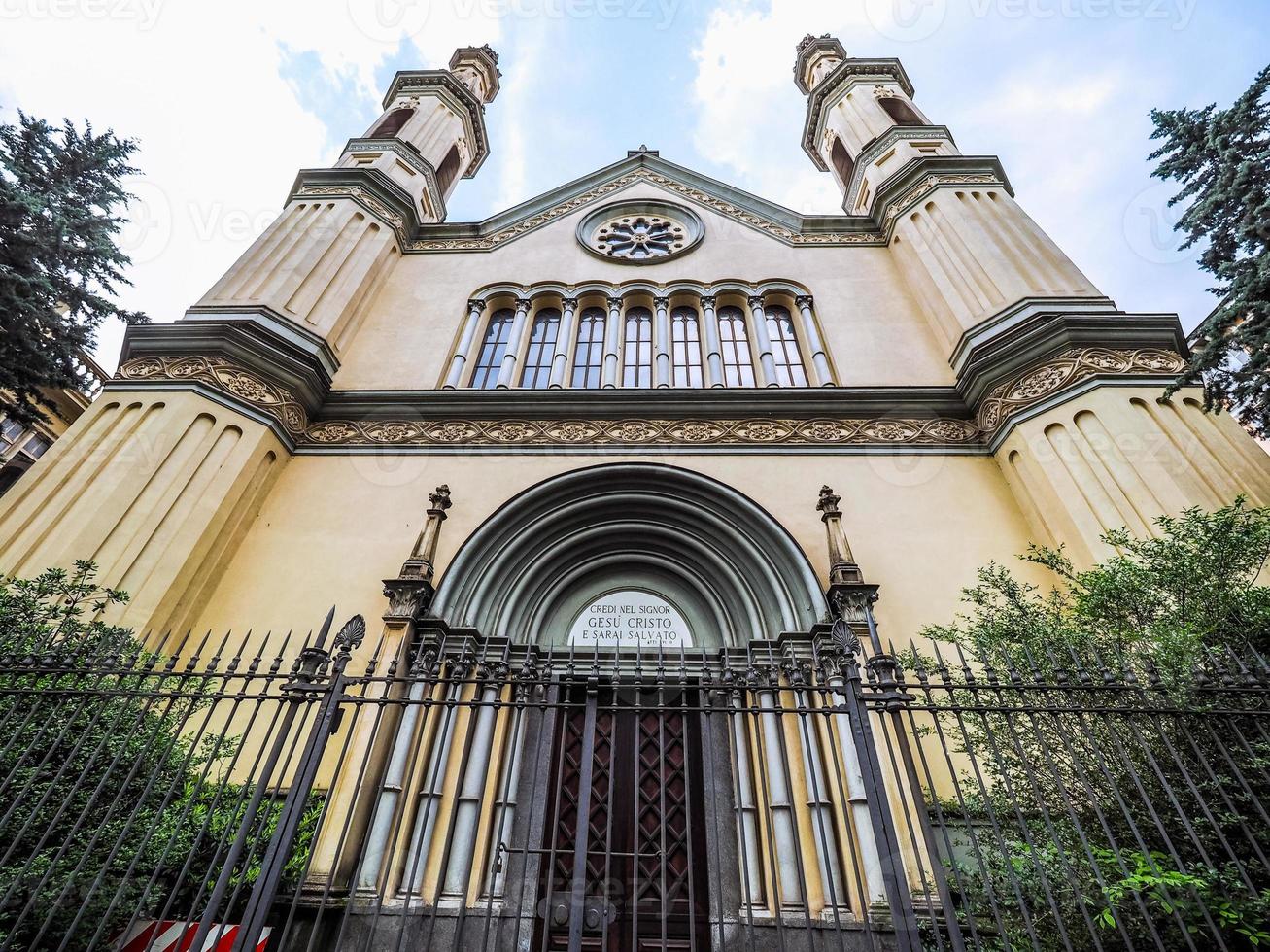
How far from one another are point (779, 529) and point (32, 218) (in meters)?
9.92

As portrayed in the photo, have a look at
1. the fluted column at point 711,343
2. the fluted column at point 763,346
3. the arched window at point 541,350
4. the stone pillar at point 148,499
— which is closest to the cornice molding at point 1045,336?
the fluted column at point 763,346

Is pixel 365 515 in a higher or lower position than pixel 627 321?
lower

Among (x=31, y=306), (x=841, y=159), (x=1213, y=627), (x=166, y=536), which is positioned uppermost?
(x=841, y=159)

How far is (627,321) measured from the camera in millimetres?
11883

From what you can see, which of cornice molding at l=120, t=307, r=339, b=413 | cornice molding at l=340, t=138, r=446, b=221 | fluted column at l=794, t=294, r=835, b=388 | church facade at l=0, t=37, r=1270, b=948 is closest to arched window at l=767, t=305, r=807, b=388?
church facade at l=0, t=37, r=1270, b=948

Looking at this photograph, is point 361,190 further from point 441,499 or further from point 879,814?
point 879,814

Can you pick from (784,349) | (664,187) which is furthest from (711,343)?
(664,187)

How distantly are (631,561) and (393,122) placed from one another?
14.3 meters

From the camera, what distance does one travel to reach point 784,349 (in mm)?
10906

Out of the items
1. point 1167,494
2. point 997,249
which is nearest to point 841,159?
point 997,249

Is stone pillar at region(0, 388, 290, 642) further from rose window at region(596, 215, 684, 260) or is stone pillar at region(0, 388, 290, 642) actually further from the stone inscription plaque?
rose window at region(596, 215, 684, 260)

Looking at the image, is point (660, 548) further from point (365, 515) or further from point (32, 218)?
point (32, 218)

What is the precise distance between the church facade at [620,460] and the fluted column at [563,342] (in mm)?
209

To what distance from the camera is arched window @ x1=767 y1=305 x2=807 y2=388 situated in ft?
33.8
